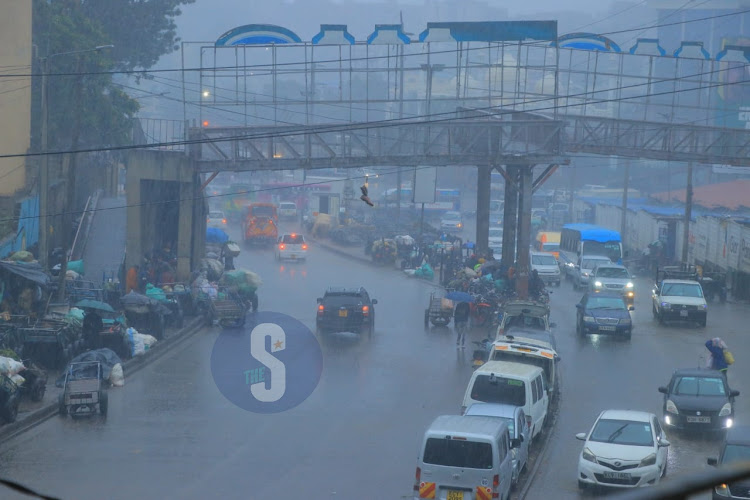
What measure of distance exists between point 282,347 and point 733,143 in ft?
81.1

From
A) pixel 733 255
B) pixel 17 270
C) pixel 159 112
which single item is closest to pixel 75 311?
pixel 17 270

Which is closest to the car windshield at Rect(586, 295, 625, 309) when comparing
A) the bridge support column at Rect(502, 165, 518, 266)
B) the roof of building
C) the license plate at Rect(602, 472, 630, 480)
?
the bridge support column at Rect(502, 165, 518, 266)

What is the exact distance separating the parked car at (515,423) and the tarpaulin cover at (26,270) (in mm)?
15643

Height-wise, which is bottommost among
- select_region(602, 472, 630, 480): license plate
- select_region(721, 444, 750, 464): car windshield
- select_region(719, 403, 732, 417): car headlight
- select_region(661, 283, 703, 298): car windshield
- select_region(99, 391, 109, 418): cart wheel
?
select_region(99, 391, 109, 418): cart wheel

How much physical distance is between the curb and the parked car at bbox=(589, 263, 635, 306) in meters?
16.6

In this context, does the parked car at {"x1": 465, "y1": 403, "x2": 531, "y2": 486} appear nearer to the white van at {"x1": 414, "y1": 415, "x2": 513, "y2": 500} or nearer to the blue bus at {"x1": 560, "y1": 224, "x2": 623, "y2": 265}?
the white van at {"x1": 414, "y1": 415, "x2": 513, "y2": 500}

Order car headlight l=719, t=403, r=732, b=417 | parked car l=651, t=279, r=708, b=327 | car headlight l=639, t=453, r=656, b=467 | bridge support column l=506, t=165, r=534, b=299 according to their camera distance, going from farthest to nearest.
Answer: bridge support column l=506, t=165, r=534, b=299 < parked car l=651, t=279, r=708, b=327 < car headlight l=719, t=403, r=732, b=417 < car headlight l=639, t=453, r=656, b=467

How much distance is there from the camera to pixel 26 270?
1062 inches

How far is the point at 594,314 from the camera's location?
31.0 metres

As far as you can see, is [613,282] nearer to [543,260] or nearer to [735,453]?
[543,260]

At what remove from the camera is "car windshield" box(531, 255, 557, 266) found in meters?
48.0

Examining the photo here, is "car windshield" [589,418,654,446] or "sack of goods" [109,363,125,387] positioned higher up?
"car windshield" [589,418,654,446]

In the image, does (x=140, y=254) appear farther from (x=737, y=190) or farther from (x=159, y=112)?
(x=159, y=112)

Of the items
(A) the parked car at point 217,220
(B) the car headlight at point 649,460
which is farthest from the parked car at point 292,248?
(B) the car headlight at point 649,460
